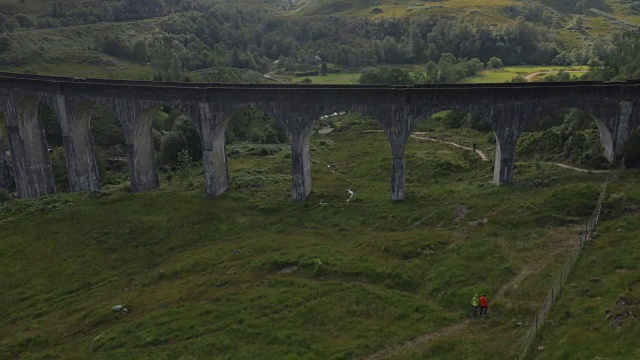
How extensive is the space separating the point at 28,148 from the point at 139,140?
807 inches

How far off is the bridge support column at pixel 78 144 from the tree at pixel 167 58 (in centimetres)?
4595

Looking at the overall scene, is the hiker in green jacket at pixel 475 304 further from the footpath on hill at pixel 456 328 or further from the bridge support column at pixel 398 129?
the bridge support column at pixel 398 129

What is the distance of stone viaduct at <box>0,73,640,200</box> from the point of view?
49.8 m

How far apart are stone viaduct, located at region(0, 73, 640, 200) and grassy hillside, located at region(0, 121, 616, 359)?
431 centimetres

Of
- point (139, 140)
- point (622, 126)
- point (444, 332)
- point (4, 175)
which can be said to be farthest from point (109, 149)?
point (622, 126)

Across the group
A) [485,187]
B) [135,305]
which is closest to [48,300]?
[135,305]

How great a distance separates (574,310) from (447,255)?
463 inches

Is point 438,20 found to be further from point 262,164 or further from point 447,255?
point 447,255

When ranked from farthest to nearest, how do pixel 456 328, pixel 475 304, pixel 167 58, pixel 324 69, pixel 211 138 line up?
pixel 324 69, pixel 167 58, pixel 211 138, pixel 475 304, pixel 456 328

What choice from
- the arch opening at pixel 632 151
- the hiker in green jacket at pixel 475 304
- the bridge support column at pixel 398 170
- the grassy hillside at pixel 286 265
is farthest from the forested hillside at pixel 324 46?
the hiker in green jacket at pixel 475 304

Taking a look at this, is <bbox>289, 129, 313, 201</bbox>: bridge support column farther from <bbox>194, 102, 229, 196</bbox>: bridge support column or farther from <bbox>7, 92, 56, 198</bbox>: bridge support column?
<bbox>7, 92, 56, 198</bbox>: bridge support column

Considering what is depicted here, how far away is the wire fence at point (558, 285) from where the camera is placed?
87.9ft

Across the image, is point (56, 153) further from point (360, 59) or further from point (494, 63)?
point (494, 63)

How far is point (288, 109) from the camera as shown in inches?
2143
